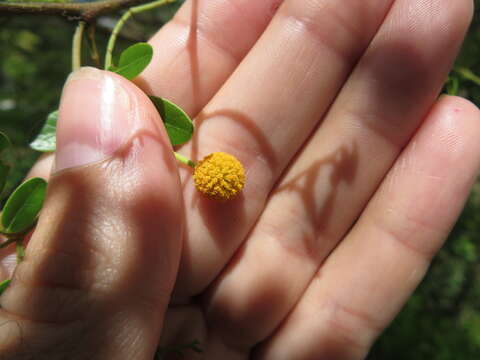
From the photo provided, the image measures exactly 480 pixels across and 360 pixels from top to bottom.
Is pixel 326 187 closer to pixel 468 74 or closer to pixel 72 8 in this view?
pixel 468 74

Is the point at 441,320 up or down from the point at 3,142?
down

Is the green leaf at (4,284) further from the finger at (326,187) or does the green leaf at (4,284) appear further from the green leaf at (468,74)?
the green leaf at (468,74)

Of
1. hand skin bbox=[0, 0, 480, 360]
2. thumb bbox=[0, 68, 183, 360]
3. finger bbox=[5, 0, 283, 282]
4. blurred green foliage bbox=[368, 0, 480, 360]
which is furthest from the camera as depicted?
blurred green foliage bbox=[368, 0, 480, 360]

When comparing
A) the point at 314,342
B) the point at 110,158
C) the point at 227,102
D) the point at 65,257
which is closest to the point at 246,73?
the point at 227,102

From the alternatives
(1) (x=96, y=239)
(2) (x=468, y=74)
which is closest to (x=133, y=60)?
(1) (x=96, y=239)

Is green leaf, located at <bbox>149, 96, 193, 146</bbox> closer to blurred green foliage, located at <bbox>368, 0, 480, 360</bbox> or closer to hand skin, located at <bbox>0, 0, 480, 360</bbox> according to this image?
hand skin, located at <bbox>0, 0, 480, 360</bbox>

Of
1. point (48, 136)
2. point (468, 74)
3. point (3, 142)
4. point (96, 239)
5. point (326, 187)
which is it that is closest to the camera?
point (96, 239)

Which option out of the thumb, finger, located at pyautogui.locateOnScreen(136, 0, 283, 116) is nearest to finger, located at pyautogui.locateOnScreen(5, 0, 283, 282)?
finger, located at pyautogui.locateOnScreen(136, 0, 283, 116)

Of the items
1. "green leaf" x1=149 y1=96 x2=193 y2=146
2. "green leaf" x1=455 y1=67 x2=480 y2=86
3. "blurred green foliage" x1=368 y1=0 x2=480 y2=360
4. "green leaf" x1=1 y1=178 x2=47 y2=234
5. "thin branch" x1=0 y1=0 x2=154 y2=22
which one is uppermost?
"green leaf" x1=455 y1=67 x2=480 y2=86
